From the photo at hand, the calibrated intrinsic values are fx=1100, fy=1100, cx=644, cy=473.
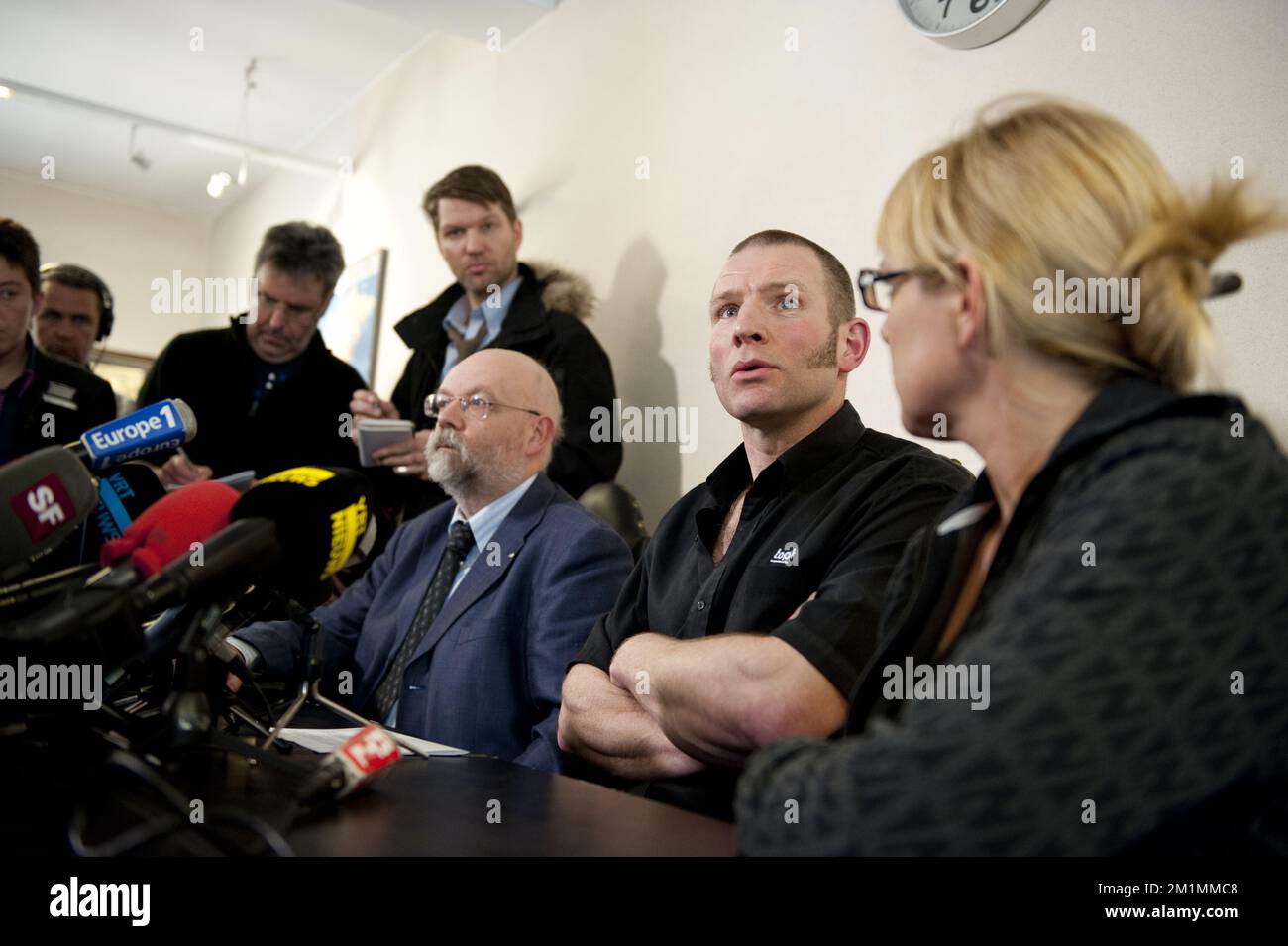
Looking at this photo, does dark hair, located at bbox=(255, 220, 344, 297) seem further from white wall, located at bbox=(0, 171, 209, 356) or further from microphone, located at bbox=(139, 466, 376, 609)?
white wall, located at bbox=(0, 171, 209, 356)

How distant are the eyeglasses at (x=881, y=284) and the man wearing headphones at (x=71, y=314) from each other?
12.5 feet

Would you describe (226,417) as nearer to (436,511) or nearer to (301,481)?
(436,511)

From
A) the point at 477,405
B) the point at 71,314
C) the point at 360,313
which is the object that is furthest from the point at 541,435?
the point at 360,313

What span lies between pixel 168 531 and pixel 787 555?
0.93m

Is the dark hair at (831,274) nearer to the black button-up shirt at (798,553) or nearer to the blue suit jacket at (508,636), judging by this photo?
the black button-up shirt at (798,553)

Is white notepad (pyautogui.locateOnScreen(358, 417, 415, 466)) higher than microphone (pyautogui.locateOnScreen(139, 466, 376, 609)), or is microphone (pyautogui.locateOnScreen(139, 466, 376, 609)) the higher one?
white notepad (pyautogui.locateOnScreen(358, 417, 415, 466))

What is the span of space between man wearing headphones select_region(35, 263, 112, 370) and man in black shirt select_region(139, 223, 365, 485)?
74cm

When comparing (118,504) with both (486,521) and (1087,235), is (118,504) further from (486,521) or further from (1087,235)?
(1087,235)

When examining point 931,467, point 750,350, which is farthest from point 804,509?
point 750,350

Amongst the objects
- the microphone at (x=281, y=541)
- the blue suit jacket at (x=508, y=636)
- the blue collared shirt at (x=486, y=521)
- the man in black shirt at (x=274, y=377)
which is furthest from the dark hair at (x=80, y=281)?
the microphone at (x=281, y=541)

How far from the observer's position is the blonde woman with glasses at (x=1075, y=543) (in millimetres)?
754

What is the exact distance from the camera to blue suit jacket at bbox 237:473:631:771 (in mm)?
2215

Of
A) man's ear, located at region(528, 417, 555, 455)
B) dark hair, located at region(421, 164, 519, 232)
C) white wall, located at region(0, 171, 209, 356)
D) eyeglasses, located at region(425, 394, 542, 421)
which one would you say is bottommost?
man's ear, located at region(528, 417, 555, 455)

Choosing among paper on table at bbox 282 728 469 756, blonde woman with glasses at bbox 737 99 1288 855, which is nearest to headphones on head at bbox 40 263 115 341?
paper on table at bbox 282 728 469 756
